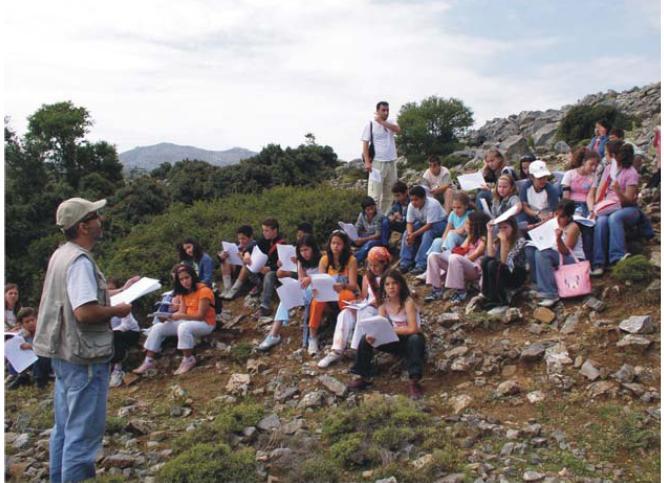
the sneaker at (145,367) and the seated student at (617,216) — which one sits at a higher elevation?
the seated student at (617,216)

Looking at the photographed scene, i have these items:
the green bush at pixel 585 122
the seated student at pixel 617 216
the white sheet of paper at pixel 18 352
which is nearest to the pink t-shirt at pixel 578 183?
the seated student at pixel 617 216

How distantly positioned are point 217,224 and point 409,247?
616 centimetres

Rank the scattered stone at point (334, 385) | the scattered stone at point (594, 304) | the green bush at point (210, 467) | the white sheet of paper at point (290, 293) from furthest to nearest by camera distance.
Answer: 1. the white sheet of paper at point (290, 293)
2. the scattered stone at point (594, 304)
3. the scattered stone at point (334, 385)
4. the green bush at point (210, 467)

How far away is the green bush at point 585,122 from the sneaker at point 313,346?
1601cm

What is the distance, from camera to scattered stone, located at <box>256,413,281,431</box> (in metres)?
5.86

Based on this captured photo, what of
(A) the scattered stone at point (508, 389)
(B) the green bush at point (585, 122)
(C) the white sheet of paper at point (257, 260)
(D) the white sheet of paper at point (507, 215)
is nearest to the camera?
(A) the scattered stone at point (508, 389)

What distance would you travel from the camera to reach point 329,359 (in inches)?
281

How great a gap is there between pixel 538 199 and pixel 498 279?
1.54m

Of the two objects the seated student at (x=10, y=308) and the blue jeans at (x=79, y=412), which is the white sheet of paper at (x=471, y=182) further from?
the seated student at (x=10, y=308)

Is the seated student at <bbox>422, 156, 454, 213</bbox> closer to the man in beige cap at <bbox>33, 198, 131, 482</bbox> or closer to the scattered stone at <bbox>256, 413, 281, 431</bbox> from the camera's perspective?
the scattered stone at <bbox>256, 413, 281, 431</bbox>

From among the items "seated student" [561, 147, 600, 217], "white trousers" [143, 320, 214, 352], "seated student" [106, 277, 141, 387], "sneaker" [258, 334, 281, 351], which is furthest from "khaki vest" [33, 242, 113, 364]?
"seated student" [561, 147, 600, 217]

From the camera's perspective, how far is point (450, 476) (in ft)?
15.2

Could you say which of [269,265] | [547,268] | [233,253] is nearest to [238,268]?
[233,253]

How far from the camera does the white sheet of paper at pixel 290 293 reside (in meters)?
7.73
